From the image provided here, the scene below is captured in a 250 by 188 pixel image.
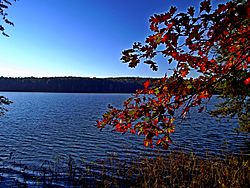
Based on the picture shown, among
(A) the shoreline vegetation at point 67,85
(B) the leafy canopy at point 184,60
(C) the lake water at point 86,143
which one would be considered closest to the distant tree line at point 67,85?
(A) the shoreline vegetation at point 67,85

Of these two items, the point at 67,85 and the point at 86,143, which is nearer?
the point at 86,143

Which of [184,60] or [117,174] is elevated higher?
[184,60]

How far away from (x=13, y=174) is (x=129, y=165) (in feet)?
19.3

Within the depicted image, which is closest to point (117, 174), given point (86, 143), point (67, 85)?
point (86, 143)

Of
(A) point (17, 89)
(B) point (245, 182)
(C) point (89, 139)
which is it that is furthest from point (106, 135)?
(A) point (17, 89)

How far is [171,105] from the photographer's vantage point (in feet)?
11.6

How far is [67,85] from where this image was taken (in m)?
169

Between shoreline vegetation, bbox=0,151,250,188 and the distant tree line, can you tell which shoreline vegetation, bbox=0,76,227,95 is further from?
shoreline vegetation, bbox=0,151,250,188

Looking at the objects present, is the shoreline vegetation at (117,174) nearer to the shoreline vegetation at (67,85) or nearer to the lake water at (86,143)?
the lake water at (86,143)

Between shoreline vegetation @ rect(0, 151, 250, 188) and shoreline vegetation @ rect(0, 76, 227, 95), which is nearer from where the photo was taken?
shoreline vegetation @ rect(0, 151, 250, 188)

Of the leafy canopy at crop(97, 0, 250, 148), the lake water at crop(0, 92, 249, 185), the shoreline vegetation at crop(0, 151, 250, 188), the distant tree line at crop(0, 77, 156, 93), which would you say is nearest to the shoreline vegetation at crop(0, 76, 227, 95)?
the distant tree line at crop(0, 77, 156, 93)

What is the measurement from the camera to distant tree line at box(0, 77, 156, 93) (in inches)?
6639

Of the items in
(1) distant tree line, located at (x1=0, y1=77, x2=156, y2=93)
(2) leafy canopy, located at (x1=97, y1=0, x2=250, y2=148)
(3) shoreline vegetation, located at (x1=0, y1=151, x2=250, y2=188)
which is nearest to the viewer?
(2) leafy canopy, located at (x1=97, y1=0, x2=250, y2=148)

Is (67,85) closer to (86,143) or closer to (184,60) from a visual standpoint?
(86,143)
